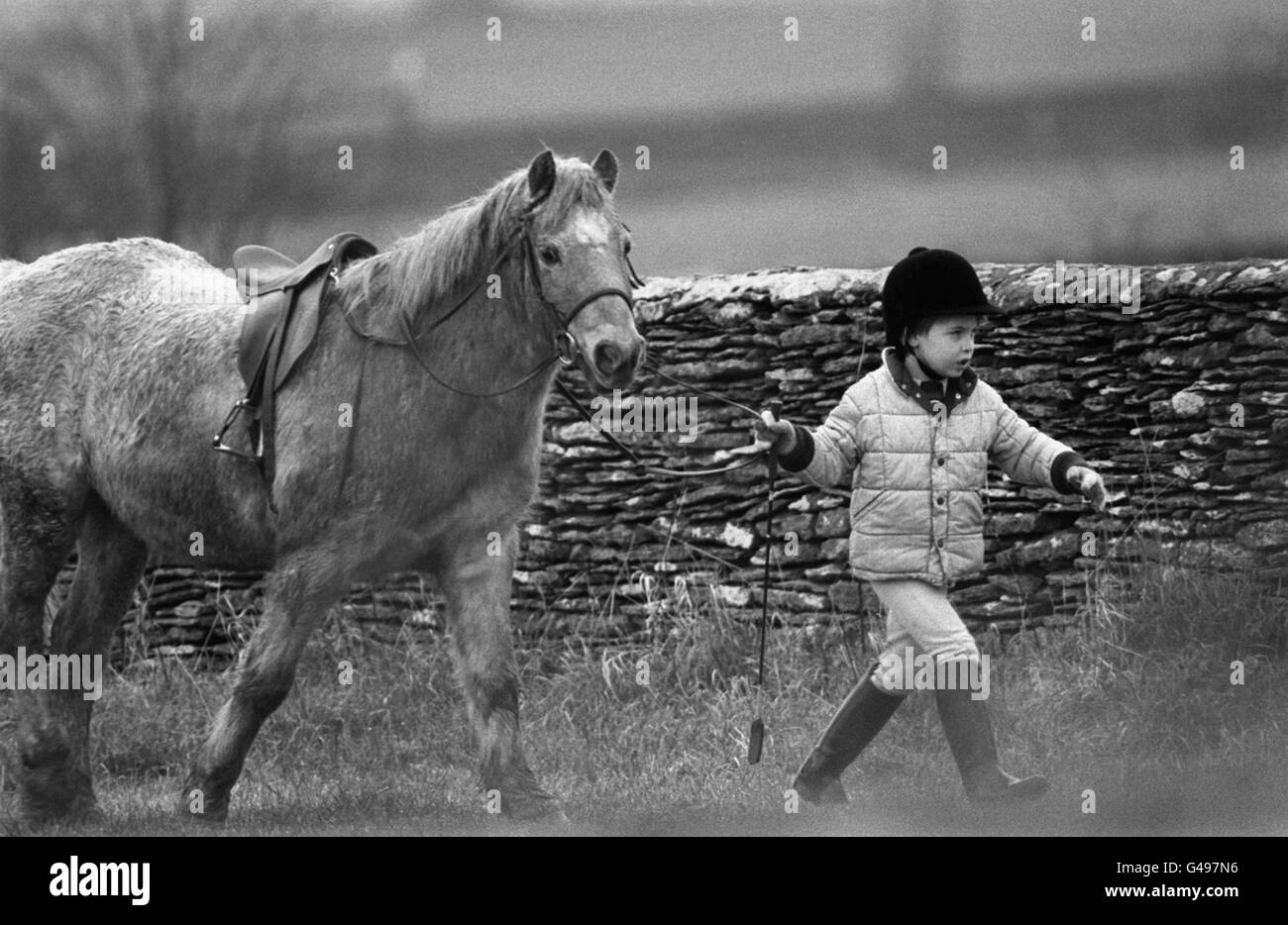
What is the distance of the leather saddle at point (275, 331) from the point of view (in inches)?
267

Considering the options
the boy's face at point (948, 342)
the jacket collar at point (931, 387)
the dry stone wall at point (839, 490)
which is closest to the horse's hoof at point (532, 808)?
the jacket collar at point (931, 387)

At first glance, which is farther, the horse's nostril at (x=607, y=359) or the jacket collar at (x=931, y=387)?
the jacket collar at (x=931, y=387)

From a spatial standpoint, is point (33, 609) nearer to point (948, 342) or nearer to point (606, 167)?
point (606, 167)

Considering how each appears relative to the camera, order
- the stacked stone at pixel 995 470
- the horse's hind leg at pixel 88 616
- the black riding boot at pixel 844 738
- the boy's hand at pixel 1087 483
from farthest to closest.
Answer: the stacked stone at pixel 995 470, the horse's hind leg at pixel 88 616, the black riding boot at pixel 844 738, the boy's hand at pixel 1087 483

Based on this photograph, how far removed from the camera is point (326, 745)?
29.0 feet

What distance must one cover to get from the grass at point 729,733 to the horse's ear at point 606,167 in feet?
7.65

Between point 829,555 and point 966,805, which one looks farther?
point 829,555

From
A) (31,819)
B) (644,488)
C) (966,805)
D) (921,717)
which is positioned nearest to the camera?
(966,805)

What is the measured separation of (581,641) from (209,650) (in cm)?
240

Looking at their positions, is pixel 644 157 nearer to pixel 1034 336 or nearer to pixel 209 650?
pixel 1034 336

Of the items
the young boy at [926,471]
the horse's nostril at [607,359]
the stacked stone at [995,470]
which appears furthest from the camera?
the stacked stone at [995,470]

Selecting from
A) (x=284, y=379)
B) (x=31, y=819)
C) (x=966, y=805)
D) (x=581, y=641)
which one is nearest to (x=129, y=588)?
(x=31, y=819)

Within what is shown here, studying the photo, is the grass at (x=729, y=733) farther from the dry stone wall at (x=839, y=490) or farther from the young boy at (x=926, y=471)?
the young boy at (x=926, y=471)

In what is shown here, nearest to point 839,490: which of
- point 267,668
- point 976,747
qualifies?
point 976,747
